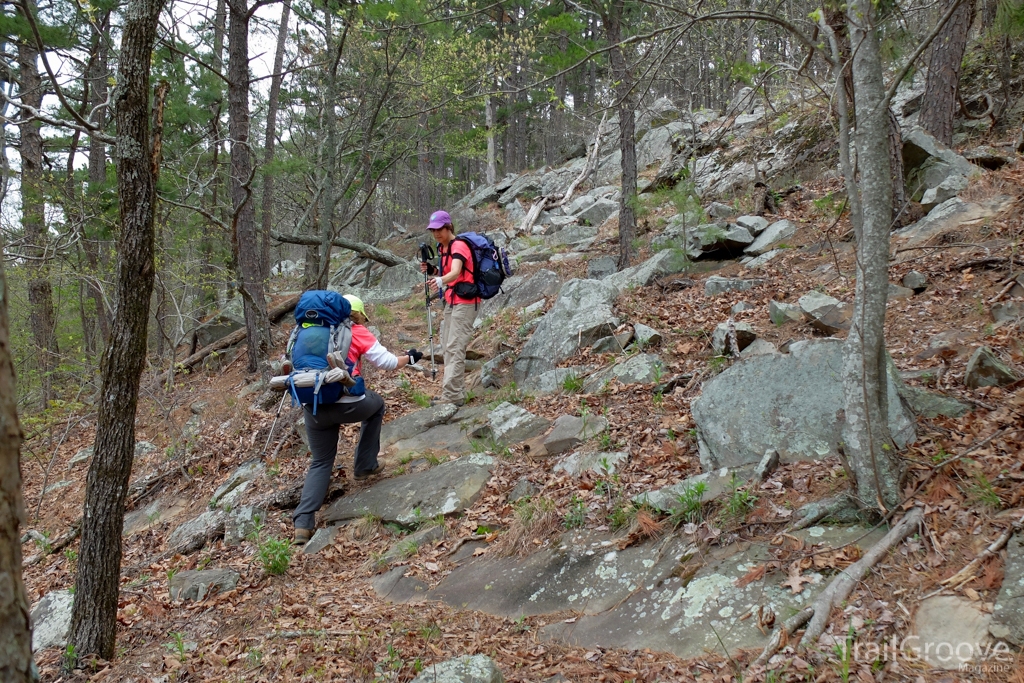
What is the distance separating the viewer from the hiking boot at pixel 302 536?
6.07m

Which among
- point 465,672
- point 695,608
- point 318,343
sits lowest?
point 465,672

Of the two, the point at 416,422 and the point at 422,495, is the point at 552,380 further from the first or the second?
the point at 422,495

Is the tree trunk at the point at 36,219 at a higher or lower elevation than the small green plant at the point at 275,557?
higher

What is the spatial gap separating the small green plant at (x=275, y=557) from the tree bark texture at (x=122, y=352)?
1205 mm

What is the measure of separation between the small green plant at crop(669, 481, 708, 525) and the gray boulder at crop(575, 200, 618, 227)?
1320cm

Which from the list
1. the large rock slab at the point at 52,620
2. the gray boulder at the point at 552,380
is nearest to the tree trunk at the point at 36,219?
the large rock slab at the point at 52,620

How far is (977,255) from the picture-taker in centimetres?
696

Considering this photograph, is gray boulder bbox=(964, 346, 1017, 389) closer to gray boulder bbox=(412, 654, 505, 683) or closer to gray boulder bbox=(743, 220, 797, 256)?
gray boulder bbox=(412, 654, 505, 683)

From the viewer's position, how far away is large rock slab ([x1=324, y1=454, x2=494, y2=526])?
236 inches

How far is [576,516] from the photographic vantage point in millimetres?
4977

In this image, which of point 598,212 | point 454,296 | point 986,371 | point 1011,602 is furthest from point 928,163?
point 598,212

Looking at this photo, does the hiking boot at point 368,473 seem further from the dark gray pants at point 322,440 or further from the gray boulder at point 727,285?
the gray boulder at point 727,285

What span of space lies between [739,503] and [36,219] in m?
12.3

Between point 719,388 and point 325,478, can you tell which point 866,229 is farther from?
point 325,478
